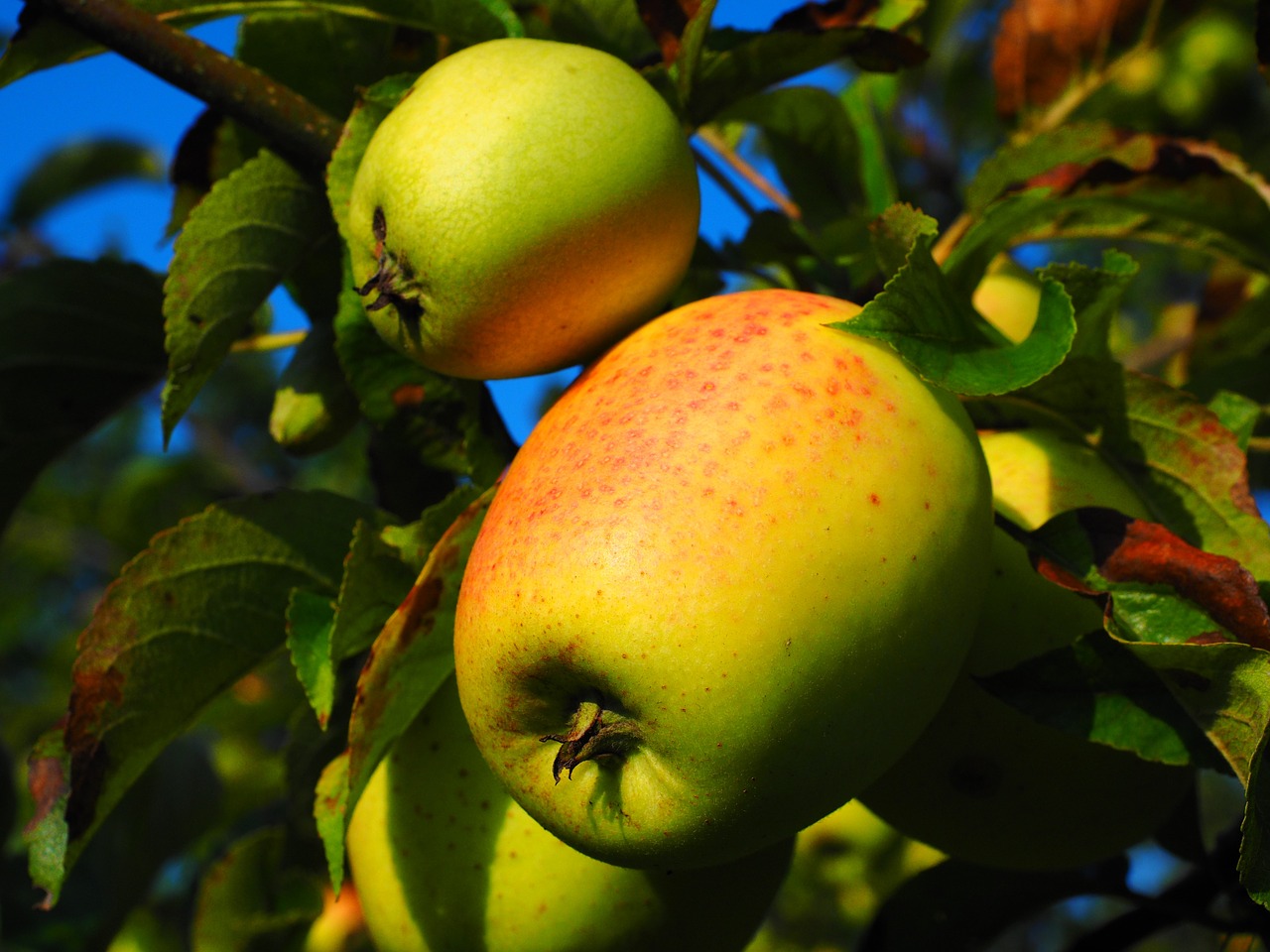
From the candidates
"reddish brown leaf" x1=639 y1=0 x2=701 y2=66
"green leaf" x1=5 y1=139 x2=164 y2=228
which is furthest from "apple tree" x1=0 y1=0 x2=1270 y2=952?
"green leaf" x1=5 y1=139 x2=164 y2=228

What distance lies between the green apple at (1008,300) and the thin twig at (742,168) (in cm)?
26

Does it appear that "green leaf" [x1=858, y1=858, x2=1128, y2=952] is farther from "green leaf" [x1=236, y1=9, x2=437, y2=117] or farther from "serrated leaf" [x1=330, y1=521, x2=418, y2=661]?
"green leaf" [x1=236, y1=9, x2=437, y2=117]

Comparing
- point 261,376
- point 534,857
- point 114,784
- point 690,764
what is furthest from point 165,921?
point 261,376

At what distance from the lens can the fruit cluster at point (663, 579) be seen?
2.22 ft

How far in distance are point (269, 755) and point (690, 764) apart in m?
2.37

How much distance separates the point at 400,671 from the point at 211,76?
1.70 feet

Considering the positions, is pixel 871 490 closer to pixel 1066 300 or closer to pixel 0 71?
pixel 1066 300

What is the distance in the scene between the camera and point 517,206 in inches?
31.2

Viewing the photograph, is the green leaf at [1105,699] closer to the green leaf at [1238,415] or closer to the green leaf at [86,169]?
the green leaf at [1238,415]

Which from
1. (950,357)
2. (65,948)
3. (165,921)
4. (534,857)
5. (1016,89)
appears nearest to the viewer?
(950,357)

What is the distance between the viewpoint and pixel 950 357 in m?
0.80

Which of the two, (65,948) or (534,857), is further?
(65,948)

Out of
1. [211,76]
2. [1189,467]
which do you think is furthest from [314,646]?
[1189,467]

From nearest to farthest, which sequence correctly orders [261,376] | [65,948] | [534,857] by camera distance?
[534,857] < [65,948] < [261,376]
